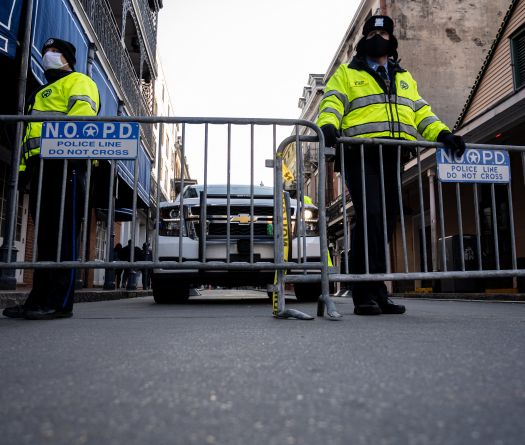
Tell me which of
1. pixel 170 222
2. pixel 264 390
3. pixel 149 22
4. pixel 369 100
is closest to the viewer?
pixel 264 390

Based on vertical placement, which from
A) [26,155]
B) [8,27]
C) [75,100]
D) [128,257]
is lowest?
[128,257]

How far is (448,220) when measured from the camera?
14398mm

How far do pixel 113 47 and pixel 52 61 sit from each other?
8633mm

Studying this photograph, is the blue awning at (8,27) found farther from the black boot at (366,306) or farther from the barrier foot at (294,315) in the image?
the black boot at (366,306)

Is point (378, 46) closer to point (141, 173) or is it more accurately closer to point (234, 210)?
point (234, 210)

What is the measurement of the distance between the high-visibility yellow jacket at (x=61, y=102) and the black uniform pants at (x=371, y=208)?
1954 mm

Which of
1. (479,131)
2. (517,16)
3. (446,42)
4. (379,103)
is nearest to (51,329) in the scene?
(379,103)

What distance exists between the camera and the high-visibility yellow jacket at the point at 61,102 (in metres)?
3.60

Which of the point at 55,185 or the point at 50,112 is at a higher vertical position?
the point at 50,112

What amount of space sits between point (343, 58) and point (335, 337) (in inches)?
985

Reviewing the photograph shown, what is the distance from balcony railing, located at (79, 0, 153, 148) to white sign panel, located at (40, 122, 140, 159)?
20.4 ft

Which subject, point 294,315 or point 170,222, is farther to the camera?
point 170,222

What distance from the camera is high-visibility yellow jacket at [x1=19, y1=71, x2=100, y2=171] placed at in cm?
360

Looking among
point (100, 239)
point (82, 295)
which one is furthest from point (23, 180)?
point (100, 239)
